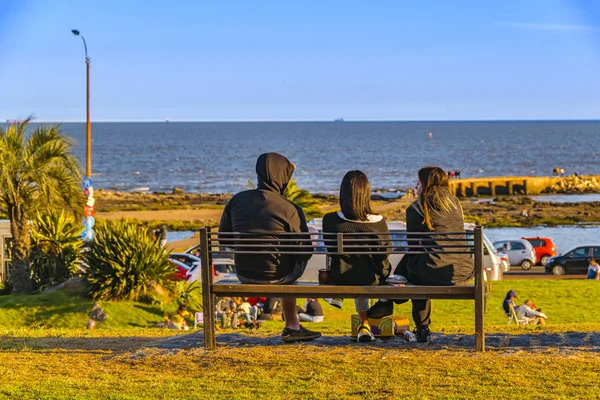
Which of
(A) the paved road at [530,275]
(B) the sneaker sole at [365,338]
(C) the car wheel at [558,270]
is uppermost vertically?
(B) the sneaker sole at [365,338]

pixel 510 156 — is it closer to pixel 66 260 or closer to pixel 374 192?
pixel 374 192

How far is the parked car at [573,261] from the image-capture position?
3005 cm

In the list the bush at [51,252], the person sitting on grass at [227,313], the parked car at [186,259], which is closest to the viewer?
the person sitting on grass at [227,313]

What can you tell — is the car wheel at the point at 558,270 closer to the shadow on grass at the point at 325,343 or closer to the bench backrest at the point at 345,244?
the shadow on grass at the point at 325,343

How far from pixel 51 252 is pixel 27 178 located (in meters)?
1.80

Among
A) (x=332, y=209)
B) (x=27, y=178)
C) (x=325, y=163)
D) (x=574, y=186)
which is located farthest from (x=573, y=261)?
(x=325, y=163)

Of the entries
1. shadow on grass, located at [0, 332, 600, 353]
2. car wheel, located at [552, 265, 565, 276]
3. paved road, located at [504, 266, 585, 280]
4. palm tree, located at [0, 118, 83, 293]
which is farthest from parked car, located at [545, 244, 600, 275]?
shadow on grass, located at [0, 332, 600, 353]

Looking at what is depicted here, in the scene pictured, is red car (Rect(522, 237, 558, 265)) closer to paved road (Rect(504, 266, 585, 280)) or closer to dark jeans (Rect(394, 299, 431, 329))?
paved road (Rect(504, 266, 585, 280))

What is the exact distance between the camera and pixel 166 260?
53.4 feet

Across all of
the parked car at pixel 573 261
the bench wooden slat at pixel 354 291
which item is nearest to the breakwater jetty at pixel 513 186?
the parked car at pixel 573 261

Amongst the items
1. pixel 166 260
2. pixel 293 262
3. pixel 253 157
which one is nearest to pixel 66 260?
pixel 166 260

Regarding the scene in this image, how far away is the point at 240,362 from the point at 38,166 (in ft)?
35.3

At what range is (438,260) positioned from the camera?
7.35 meters

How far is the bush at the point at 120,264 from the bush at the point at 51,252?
5.92ft
